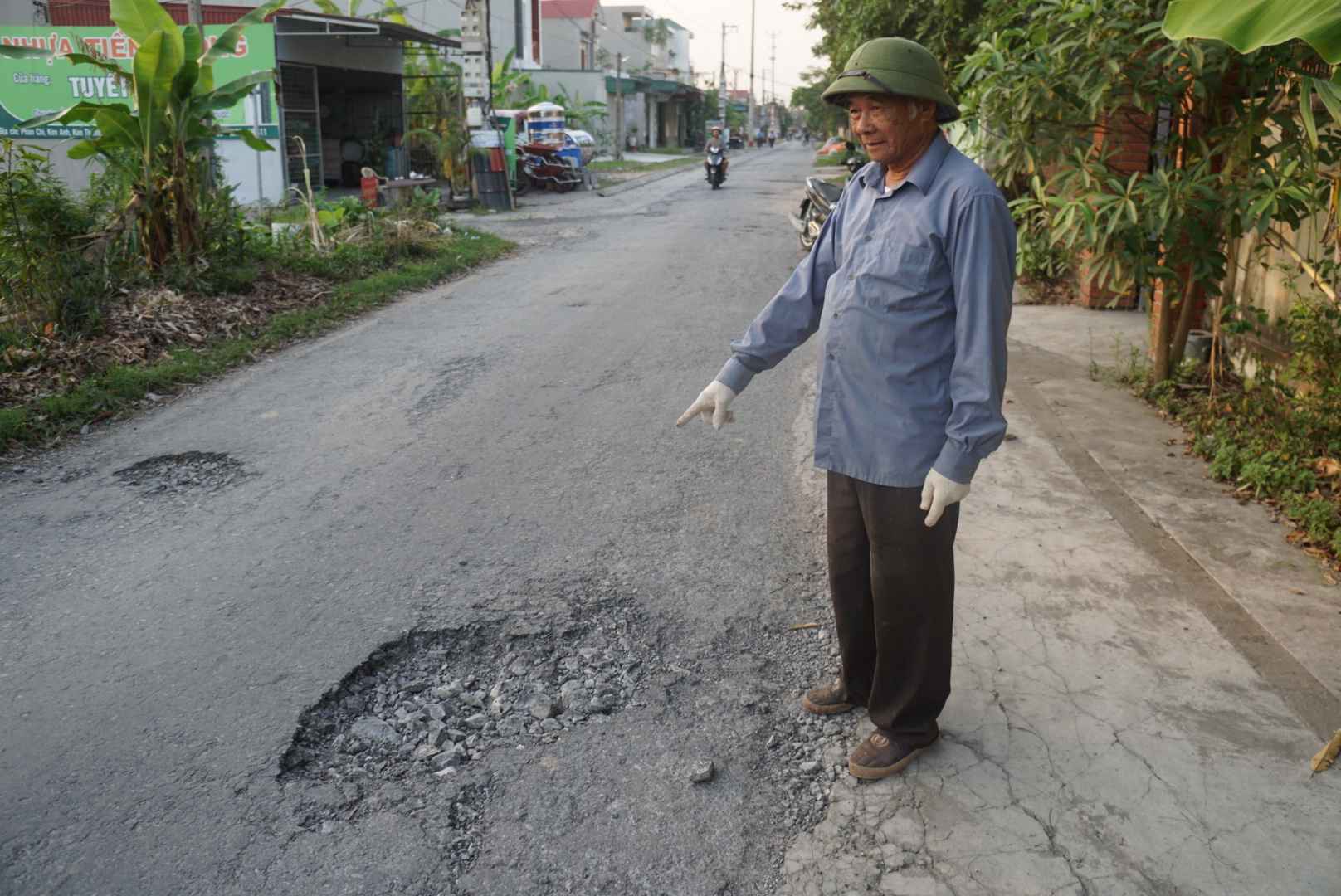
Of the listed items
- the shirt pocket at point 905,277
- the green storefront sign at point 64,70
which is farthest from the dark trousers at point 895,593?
the green storefront sign at point 64,70

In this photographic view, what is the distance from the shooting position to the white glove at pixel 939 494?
8.50 feet

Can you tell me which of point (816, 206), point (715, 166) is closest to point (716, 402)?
point (816, 206)

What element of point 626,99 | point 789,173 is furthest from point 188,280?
point 626,99

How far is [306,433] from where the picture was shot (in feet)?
19.7

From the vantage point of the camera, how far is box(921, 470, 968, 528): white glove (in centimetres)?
259

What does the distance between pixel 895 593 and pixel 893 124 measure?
1.20m

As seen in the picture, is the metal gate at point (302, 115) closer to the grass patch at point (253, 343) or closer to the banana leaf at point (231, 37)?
the grass patch at point (253, 343)

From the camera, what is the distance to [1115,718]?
127 inches

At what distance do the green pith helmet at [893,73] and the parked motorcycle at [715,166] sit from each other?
23.6 m

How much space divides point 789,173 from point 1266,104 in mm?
30213

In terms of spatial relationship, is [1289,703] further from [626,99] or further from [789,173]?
[626,99]

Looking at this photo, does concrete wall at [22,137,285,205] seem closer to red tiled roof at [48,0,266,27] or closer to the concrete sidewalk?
A: red tiled roof at [48,0,266,27]

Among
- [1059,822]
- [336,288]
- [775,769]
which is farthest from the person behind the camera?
[336,288]

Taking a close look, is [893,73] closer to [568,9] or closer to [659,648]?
[659,648]
